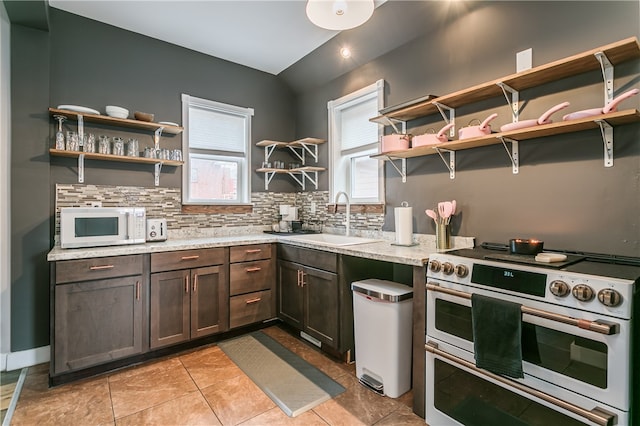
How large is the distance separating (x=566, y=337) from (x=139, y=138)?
3.40 m

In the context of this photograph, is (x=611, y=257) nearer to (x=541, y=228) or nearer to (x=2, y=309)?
(x=541, y=228)

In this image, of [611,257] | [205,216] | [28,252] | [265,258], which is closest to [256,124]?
[205,216]

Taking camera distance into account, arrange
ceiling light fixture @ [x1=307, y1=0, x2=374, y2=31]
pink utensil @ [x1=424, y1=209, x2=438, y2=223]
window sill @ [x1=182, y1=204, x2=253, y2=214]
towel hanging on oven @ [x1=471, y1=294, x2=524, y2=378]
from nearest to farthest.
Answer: towel hanging on oven @ [x1=471, y1=294, x2=524, y2=378] < ceiling light fixture @ [x1=307, y1=0, x2=374, y2=31] < pink utensil @ [x1=424, y1=209, x2=438, y2=223] < window sill @ [x1=182, y1=204, x2=253, y2=214]

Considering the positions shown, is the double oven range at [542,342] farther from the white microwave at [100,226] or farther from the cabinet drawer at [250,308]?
the white microwave at [100,226]

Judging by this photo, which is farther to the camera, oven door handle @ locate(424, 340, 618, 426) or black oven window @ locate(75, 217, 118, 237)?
black oven window @ locate(75, 217, 118, 237)

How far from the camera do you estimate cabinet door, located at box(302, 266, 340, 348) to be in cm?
247

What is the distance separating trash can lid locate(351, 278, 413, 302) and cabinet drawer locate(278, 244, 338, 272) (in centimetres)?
28

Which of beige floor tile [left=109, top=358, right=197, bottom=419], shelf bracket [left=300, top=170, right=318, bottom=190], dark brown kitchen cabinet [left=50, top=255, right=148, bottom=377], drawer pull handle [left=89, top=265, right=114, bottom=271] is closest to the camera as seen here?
beige floor tile [left=109, top=358, right=197, bottom=419]

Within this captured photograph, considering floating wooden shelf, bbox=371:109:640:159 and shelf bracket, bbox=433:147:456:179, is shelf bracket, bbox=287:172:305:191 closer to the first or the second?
floating wooden shelf, bbox=371:109:640:159

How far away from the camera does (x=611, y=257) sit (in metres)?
1.65

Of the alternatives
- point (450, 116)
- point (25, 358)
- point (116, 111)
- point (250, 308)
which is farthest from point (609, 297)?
→ point (25, 358)

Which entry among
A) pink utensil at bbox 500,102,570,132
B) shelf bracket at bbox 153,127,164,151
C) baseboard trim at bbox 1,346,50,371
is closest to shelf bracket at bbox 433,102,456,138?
pink utensil at bbox 500,102,570,132

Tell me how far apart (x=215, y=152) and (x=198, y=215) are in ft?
2.38

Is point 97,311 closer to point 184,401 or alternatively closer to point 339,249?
point 184,401
